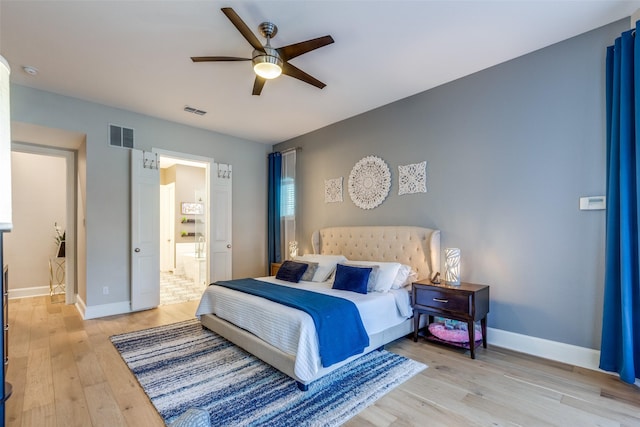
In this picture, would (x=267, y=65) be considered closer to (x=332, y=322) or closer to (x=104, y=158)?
(x=332, y=322)

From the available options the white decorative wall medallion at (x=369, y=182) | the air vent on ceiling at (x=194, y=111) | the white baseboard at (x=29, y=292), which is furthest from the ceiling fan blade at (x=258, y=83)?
the white baseboard at (x=29, y=292)

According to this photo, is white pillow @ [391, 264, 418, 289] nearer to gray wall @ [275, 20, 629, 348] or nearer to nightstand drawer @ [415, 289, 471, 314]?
nightstand drawer @ [415, 289, 471, 314]

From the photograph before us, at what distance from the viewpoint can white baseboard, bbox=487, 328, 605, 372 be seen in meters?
2.72

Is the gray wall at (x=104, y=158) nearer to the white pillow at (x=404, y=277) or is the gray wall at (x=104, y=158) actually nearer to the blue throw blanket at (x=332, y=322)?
the blue throw blanket at (x=332, y=322)

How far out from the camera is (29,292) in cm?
550

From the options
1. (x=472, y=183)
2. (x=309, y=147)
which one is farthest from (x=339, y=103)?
(x=472, y=183)

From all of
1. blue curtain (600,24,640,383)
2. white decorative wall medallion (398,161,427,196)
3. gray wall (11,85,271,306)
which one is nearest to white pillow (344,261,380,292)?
white decorative wall medallion (398,161,427,196)

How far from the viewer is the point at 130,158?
4578mm

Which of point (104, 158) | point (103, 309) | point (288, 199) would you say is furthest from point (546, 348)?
point (104, 158)

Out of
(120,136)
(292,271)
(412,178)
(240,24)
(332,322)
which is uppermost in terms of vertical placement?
(240,24)

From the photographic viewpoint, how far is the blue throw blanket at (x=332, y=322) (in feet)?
8.05

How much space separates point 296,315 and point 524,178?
2.64 m

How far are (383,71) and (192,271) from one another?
19.9ft

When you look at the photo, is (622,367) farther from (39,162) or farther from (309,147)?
(39,162)
